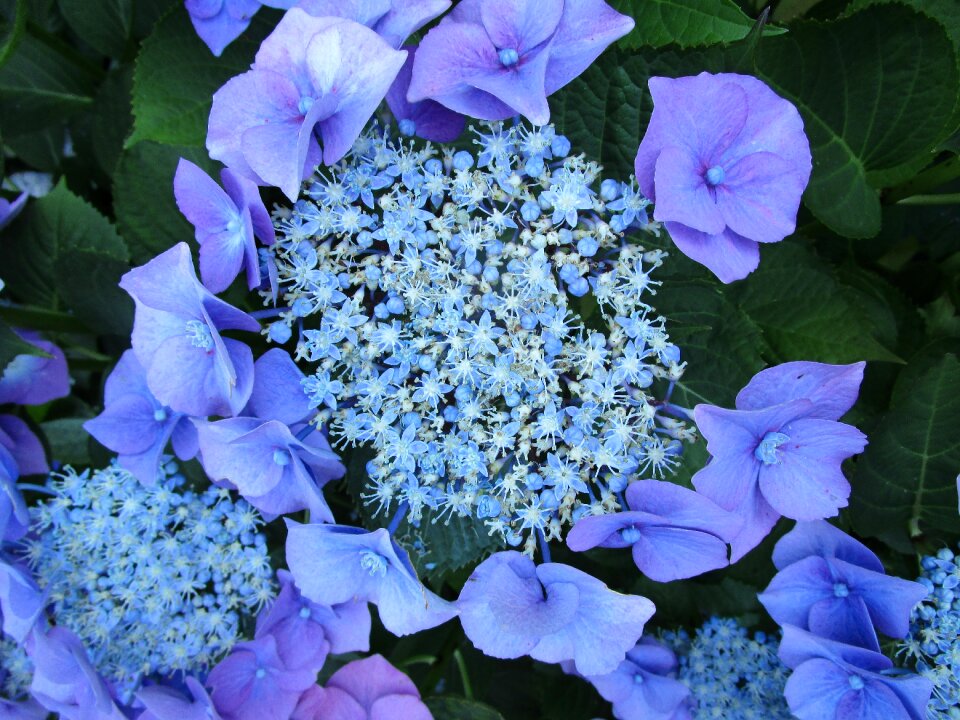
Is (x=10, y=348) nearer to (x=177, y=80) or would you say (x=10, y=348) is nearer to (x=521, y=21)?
(x=177, y=80)

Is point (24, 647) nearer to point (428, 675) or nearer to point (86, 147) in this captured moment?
point (428, 675)

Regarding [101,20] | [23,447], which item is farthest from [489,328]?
[101,20]

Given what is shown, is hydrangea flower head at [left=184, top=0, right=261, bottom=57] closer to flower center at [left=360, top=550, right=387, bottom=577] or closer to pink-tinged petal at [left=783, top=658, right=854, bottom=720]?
flower center at [left=360, top=550, right=387, bottom=577]

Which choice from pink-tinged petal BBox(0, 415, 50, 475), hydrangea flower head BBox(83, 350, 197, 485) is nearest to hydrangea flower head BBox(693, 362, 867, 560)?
hydrangea flower head BBox(83, 350, 197, 485)

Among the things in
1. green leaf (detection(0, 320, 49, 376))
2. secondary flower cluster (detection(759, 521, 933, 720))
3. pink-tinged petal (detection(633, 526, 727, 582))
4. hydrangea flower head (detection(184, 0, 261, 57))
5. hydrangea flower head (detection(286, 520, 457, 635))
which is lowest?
secondary flower cluster (detection(759, 521, 933, 720))

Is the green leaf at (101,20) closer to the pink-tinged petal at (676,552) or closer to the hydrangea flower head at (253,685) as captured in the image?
the hydrangea flower head at (253,685)
